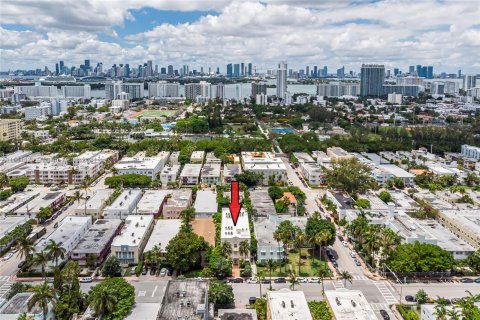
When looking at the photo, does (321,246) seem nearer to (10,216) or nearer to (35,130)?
(10,216)

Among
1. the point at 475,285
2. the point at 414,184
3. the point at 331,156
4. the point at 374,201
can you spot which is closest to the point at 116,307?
the point at 475,285

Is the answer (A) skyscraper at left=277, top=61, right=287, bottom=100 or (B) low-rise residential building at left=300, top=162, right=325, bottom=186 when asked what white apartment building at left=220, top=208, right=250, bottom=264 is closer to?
(B) low-rise residential building at left=300, top=162, right=325, bottom=186

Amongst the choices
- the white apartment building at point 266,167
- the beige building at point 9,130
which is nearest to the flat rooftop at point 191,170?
the white apartment building at point 266,167

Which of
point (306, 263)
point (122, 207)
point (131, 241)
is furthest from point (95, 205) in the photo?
point (306, 263)

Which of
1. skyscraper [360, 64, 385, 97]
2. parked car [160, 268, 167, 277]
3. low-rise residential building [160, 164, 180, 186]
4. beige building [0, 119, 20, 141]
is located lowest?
parked car [160, 268, 167, 277]

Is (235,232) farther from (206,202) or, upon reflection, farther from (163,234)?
(206,202)

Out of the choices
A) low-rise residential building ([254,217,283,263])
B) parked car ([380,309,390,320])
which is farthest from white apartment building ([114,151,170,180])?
parked car ([380,309,390,320])

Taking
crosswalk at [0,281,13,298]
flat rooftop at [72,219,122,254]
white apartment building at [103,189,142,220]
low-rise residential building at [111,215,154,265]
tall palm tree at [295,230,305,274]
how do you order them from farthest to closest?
white apartment building at [103,189,142,220], flat rooftop at [72,219,122,254], low-rise residential building at [111,215,154,265], tall palm tree at [295,230,305,274], crosswalk at [0,281,13,298]
